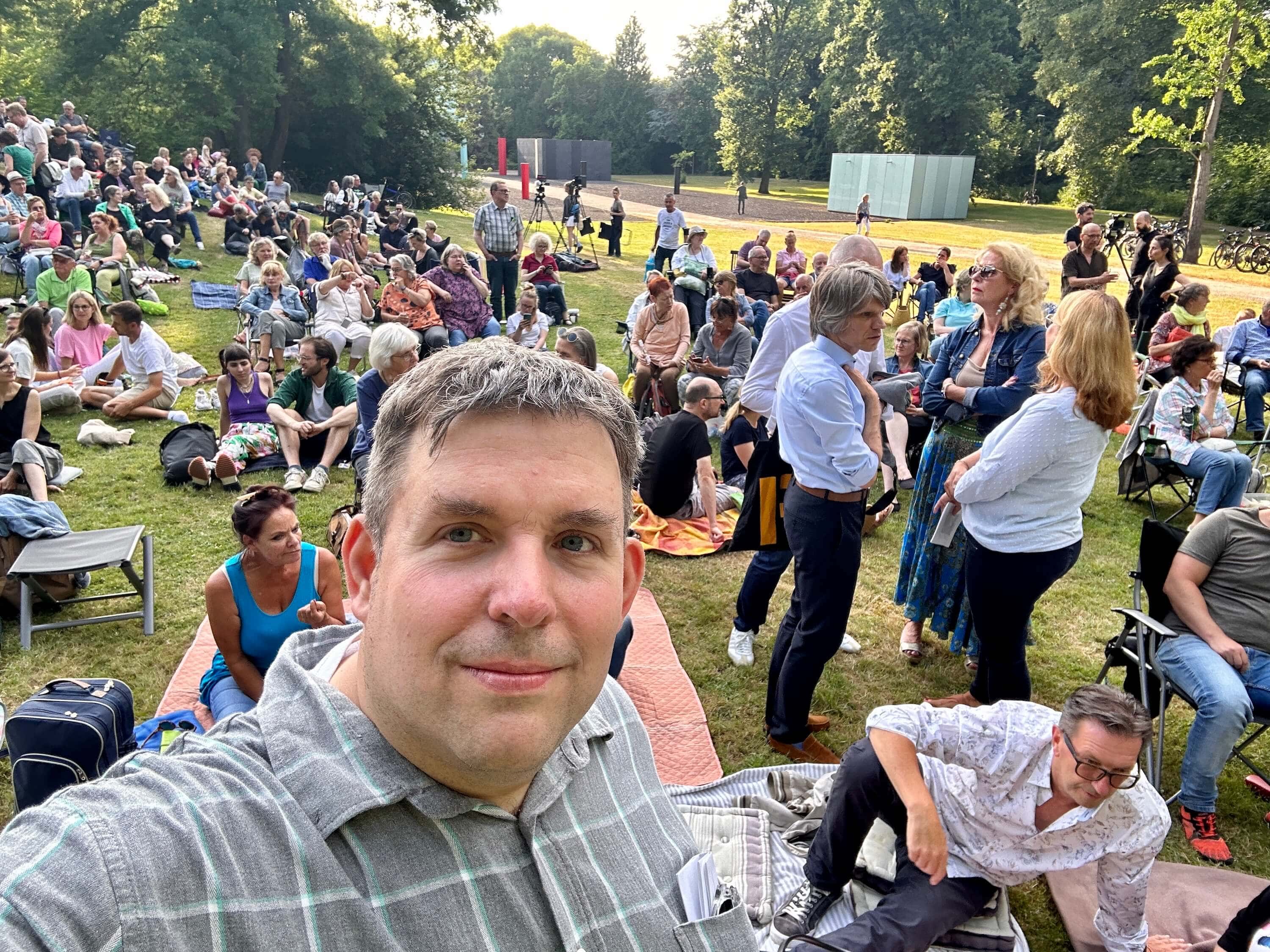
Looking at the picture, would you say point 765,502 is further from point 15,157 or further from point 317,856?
point 15,157

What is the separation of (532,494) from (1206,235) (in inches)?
1321

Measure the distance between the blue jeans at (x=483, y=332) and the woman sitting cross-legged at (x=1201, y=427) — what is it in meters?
7.09

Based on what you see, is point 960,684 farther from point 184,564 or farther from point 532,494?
point 184,564

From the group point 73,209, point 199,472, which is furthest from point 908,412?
point 73,209

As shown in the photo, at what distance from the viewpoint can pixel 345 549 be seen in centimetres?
107

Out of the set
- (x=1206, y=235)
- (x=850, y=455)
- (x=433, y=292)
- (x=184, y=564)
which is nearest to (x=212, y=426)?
(x=184, y=564)

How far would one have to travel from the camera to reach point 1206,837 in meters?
3.57

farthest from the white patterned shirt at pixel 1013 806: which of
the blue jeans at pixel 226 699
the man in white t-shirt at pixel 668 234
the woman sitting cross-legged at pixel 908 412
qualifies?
the man in white t-shirt at pixel 668 234

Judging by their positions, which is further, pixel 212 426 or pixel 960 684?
pixel 212 426

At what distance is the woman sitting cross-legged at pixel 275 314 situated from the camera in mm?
9656

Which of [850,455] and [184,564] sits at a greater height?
[850,455]

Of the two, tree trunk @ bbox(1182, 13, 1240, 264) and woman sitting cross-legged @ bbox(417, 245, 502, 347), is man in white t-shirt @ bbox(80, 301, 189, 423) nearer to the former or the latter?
woman sitting cross-legged @ bbox(417, 245, 502, 347)

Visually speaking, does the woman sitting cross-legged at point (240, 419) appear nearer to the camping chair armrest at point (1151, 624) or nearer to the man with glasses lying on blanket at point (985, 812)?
the man with glasses lying on blanket at point (985, 812)

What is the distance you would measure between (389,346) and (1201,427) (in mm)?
6345
